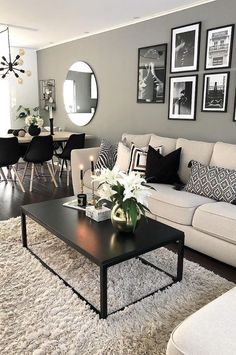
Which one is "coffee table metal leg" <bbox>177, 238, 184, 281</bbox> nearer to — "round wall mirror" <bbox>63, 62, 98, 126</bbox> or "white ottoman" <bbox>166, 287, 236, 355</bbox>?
"white ottoman" <bbox>166, 287, 236, 355</bbox>

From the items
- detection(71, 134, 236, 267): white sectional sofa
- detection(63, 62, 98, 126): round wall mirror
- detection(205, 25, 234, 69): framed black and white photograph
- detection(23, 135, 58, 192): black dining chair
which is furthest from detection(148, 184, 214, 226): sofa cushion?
detection(63, 62, 98, 126): round wall mirror

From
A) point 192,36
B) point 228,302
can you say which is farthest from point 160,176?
point 228,302

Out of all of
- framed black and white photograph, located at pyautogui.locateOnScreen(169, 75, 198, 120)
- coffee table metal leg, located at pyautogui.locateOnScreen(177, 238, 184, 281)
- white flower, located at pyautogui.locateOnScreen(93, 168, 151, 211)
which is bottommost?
coffee table metal leg, located at pyautogui.locateOnScreen(177, 238, 184, 281)

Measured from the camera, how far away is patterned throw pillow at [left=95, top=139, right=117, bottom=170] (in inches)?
157

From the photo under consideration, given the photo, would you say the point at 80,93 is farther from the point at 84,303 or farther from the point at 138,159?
the point at 84,303

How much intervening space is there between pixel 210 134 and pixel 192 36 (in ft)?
3.69

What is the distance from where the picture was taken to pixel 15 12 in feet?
12.9

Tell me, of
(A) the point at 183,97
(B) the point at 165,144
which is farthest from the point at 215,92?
(B) the point at 165,144

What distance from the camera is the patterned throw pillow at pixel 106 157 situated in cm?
400

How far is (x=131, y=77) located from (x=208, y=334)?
3.84 metres

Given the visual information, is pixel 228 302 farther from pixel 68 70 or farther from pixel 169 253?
pixel 68 70

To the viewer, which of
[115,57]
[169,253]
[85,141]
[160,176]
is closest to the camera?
[169,253]

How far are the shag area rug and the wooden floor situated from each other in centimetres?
15

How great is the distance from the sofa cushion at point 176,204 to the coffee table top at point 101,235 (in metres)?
0.42
